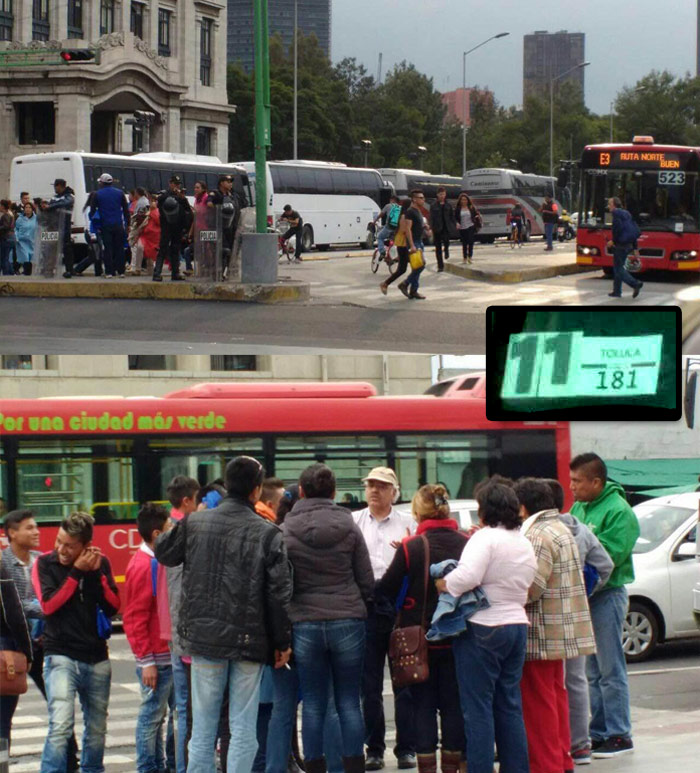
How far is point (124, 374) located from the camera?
29250mm

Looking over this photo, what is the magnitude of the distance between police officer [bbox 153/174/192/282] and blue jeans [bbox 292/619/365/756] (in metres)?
15.7

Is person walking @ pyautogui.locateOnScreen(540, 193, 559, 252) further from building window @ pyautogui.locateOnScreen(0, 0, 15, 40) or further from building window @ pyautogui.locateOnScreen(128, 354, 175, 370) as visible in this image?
building window @ pyautogui.locateOnScreen(0, 0, 15, 40)

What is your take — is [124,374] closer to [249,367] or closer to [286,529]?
[249,367]

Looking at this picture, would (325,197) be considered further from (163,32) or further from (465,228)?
(163,32)

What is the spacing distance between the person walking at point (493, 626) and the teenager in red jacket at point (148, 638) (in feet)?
4.89

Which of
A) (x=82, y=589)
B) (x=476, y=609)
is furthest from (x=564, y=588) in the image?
(x=82, y=589)

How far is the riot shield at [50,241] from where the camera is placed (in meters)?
22.4

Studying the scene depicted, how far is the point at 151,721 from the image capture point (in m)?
6.26

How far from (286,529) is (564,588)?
51.6 inches

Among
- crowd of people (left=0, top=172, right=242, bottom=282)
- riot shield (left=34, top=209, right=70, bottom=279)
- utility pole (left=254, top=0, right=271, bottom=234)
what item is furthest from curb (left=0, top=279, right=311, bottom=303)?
riot shield (left=34, top=209, right=70, bottom=279)

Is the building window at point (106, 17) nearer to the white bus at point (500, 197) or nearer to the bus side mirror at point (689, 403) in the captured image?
the white bus at point (500, 197)

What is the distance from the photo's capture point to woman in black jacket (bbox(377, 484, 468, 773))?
226 inches

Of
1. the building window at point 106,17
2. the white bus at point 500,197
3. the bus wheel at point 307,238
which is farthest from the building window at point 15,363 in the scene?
the building window at point 106,17

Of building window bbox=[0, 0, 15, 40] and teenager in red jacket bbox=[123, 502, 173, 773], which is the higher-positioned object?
building window bbox=[0, 0, 15, 40]
